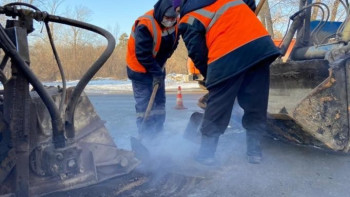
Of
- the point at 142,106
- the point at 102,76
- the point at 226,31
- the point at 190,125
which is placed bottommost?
the point at 102,76

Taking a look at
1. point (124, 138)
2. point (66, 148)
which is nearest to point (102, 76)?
point (124, 138)

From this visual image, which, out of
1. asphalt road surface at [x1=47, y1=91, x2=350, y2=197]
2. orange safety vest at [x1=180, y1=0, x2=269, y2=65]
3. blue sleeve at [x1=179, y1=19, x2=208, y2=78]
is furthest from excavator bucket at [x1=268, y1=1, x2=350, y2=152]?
blue sleeve at [x1=179, y1=19, x2=208, y2=78]

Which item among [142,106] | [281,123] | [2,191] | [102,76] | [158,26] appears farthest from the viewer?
[102,76]

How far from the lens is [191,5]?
276 centimetres

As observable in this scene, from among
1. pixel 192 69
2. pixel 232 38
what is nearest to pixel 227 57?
pixel 232 38

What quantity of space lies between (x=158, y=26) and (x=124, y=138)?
60.3 inches

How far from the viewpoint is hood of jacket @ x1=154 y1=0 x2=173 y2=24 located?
341 centimetres

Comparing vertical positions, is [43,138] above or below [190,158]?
above

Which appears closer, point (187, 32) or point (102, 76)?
point (187, 32)

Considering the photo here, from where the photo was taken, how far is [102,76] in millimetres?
31734

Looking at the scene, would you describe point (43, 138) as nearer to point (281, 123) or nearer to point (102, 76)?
point (281, 123)

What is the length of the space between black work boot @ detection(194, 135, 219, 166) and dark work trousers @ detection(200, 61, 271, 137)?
0.06 m

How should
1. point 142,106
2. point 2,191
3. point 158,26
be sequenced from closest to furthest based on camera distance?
point 2,191 → point 158,26 → point 142,106

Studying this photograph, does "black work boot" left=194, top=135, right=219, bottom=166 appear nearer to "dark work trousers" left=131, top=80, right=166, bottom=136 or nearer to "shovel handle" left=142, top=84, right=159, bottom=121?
"shovel handle" left=142, top=84, right=159, bottom=121
